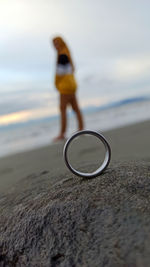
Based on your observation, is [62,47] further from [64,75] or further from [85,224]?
[85,224]

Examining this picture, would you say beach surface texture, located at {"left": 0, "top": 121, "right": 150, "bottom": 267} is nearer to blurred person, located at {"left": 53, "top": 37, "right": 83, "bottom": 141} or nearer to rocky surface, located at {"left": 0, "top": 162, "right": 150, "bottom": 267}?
rocky surface, located at {"left": 0, "top": 162, "right": 150, "bottom": 267}

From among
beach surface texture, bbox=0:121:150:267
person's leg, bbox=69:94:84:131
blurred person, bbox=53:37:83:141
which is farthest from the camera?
person's leg, bbox=69:94:84:131

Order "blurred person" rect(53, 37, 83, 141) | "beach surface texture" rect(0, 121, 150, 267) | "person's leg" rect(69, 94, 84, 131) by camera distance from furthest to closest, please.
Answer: "person's leg" rect(69, 94, 84, 131) < "blurred person" rect(53, 37, 83, 141) < "beach surface texture" rect(0, 121, 150, 267)

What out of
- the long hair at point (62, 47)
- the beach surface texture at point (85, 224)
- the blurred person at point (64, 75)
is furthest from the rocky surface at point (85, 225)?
the long hair at point (62, 47)

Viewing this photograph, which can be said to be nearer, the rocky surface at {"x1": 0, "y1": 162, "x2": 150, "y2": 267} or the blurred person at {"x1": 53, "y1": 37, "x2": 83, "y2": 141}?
the rocky surface at {"x1": 0, "y1": 162, "x2": 150, "y2": 267}

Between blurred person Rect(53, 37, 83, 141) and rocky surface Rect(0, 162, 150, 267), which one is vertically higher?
blurred person Rect(53, 37, 83, 141)

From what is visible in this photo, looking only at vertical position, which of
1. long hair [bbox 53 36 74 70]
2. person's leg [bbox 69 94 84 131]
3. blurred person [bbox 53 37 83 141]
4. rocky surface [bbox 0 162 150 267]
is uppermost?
long hair [bbox 53 36 74 70]

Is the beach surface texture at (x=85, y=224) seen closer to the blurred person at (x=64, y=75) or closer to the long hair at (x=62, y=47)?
the blurred person at (x=64, y=75)

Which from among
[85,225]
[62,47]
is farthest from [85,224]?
[62,47]

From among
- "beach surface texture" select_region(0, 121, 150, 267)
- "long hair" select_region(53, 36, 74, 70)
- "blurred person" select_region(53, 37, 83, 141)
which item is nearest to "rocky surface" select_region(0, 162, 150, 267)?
"beach surface texture" select_region(0, 121, 150, 267)
